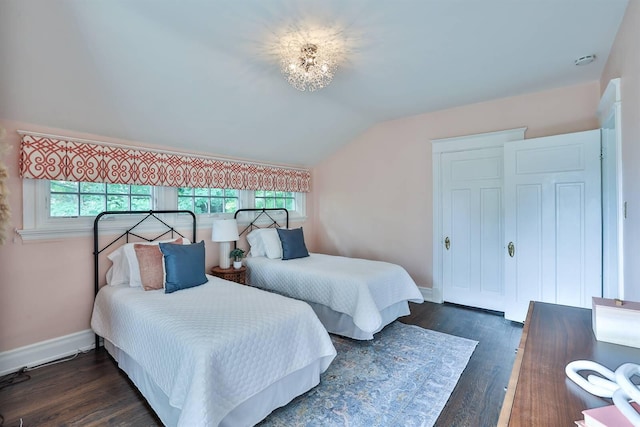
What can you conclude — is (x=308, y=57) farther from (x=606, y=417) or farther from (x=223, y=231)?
(x=606, y=417)

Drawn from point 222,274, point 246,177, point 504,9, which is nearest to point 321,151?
point 246,177

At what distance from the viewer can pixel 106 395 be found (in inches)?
85.9

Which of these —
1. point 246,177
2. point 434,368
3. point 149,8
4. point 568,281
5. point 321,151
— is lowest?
point 434,368

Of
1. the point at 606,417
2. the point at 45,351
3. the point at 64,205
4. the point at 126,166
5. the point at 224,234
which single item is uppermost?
the point at 126,166

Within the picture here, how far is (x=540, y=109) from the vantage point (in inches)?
138

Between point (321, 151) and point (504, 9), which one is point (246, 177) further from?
point (504, 9)

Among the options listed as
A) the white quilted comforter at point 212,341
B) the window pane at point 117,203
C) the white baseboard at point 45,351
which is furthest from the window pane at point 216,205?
the white baseboard at point 45,351

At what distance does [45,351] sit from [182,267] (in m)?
1.36

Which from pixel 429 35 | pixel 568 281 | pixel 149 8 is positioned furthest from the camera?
pixel 568 281

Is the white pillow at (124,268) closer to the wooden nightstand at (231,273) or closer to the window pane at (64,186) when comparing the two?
the window pane at (64,186)

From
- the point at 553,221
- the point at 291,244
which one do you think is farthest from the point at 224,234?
the point at 553,221

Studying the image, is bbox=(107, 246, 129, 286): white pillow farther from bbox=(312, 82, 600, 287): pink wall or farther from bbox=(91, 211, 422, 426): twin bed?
bbox=(312, 82, 600, 287): pink wall

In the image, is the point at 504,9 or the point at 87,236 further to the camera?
the point at 87,236

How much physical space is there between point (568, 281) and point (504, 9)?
2644mm
